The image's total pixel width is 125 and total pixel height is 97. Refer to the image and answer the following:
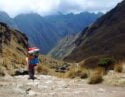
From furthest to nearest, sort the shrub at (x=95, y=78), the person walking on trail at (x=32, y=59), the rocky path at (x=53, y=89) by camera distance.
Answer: the person walking on trail at (x=32, y=59)
the shrub at (x=95, y=78)
the rocky path at (x=53, y=89)

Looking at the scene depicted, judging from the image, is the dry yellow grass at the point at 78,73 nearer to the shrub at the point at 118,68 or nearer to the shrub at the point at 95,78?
the shrub at the point at 118,68

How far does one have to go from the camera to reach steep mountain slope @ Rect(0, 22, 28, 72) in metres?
32.1

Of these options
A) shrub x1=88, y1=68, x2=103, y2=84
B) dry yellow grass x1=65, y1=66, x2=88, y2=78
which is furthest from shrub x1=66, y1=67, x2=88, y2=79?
shrub x1=88, y1=68, x2=103, y2=84

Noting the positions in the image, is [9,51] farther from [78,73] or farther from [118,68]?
[118,68]

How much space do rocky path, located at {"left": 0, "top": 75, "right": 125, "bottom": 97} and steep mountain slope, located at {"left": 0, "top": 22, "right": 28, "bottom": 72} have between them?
494 cm

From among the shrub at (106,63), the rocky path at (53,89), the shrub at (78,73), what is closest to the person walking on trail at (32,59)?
the rocky path at (53,89)

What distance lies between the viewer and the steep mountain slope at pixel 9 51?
32.1m

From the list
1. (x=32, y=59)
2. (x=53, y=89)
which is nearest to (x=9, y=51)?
(x=32, y=59)

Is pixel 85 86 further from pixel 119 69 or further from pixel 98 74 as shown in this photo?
pixel 119 69

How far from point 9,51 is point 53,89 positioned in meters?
44.7

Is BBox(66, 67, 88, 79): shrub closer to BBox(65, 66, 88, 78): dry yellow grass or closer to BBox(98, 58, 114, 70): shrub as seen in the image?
BBox(65, 66, 88, 78): dry yellow grass

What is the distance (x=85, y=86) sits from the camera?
2116 centimetres

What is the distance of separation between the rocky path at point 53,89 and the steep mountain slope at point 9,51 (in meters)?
4.94

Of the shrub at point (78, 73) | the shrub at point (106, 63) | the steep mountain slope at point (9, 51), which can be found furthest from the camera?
the steep mountain slope at point (9, 51)
